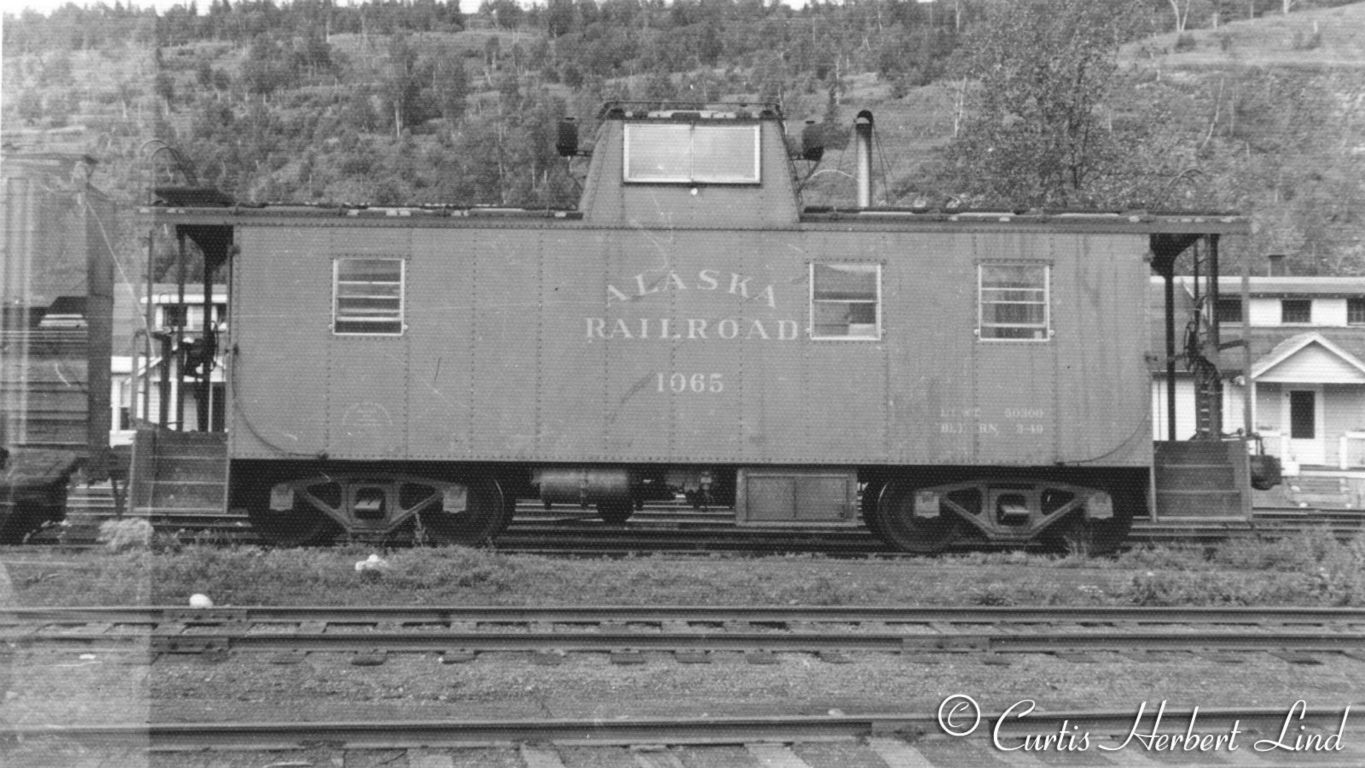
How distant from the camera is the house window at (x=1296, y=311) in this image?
33.9 metres

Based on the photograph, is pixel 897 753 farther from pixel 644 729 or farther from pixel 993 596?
pixel 993 596

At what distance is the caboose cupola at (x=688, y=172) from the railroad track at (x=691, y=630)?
191 inches

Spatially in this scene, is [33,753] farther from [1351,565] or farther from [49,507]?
[1351,565]

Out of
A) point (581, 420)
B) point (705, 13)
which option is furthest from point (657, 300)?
point (705, 13)

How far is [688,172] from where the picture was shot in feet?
39.5

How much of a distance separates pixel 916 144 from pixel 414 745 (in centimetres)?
8164

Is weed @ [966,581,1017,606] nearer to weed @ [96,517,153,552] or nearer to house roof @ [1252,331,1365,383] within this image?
weed @ [96,517,153,552]

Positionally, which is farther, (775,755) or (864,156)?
(864,156)

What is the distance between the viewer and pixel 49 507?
40.9 ft

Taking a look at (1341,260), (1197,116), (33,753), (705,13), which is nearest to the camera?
(33,753)

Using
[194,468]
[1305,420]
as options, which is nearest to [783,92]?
[1305,420]
